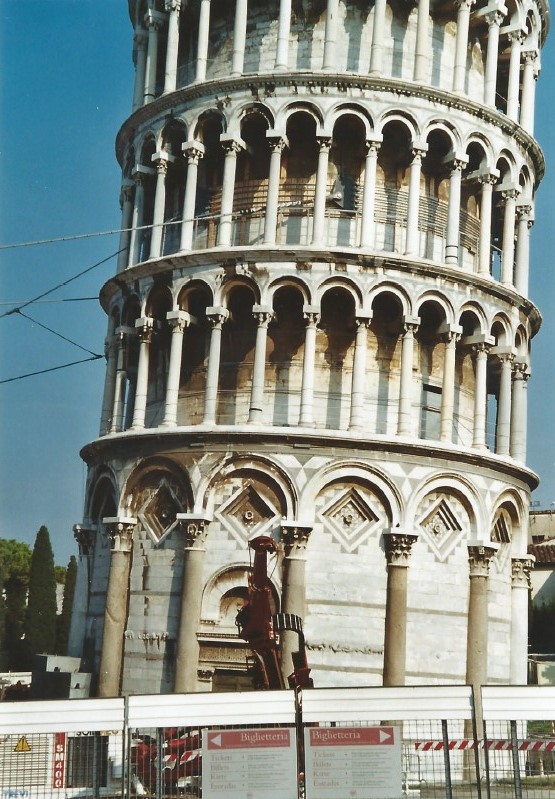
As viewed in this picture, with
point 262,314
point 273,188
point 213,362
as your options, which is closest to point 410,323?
point 262,314

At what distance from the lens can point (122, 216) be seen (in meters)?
30.9

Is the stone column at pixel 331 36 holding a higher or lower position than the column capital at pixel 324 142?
higher

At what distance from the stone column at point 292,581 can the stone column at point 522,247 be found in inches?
358

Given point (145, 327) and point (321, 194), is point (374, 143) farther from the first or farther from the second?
point (145, 327)

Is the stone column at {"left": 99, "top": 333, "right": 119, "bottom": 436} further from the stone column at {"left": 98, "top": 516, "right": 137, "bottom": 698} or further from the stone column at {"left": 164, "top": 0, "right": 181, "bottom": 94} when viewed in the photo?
the stone column at {"left": 164, "top": 0, "right": 181, "bottom": 94}

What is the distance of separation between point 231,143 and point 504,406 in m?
9.01

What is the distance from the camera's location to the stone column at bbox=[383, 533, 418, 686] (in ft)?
81.7

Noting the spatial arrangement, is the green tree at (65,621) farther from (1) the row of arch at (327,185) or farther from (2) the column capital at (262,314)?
(2) the column capital at (262,314)

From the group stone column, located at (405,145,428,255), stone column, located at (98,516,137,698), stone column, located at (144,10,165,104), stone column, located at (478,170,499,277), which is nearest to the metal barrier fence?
stone column, located at (98,516,137,698)

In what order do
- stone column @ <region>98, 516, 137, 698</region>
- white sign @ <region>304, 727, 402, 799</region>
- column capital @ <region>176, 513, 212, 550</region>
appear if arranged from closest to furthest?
1. white sign @ <region>304, 727, 402, 799</region>
2. column capital @ <region>176, 513, 212, 550</region>
3. stone column @ <region>98, 516, 137, 698</region>

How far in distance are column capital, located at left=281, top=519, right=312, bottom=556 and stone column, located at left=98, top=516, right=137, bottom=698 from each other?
3.85m

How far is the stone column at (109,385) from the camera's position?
29359 mm

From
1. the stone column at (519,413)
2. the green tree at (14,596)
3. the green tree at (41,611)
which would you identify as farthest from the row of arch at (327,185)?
the green tree at (41,611)

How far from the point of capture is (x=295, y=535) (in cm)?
2536
